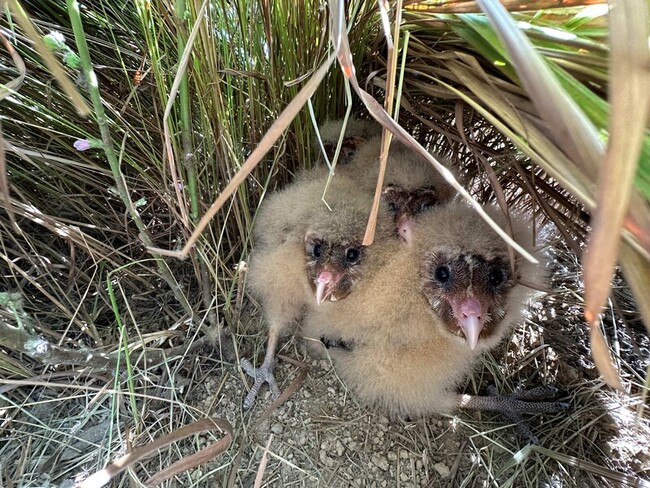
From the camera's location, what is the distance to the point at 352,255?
1.23 meters

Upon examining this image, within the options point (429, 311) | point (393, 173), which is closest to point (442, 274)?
point (429, 311)

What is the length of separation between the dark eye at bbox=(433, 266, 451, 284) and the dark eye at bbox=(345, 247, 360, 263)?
0.20 m

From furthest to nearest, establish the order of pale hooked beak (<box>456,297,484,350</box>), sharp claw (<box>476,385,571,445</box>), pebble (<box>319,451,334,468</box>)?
sharp claw (<box>476,385,571,445</box>)
pebble (<box>319,451,334,468</box>)
pale hooked beak (<box>456,297,484,350</box>)

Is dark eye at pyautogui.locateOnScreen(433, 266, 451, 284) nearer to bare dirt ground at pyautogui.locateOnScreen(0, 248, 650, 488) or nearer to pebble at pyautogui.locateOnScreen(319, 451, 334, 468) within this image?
bare dirt ground at pyautogui.locateOnScreen(0, 248, 650, 488)

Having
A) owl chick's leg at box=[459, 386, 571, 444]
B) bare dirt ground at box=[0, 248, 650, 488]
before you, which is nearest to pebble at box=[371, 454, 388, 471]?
bare dirt ground at box=[0, 248, 650, 488]

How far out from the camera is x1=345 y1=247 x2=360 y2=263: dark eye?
1.23 metres

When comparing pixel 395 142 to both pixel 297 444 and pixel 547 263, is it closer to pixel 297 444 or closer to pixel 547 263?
pixel 547 263

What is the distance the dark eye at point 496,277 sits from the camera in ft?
3.76

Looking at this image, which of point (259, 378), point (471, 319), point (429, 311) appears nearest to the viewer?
point (471, 319)

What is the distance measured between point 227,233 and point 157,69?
0.50 meters

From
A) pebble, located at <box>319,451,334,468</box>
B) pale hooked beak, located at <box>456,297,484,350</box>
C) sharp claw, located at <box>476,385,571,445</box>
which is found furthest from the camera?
sharp claw, located at <box>476,385,571,445</box>

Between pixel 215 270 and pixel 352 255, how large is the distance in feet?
1.15

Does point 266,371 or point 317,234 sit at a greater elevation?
point 317,234

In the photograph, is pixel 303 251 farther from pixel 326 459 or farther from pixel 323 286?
pixel 326 459
